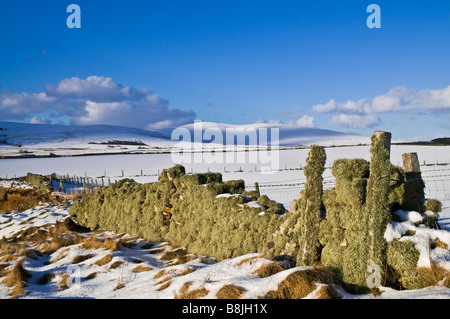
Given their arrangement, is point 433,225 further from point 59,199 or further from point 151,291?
point 59,199

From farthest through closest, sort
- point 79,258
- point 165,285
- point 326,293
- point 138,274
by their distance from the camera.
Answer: point 79,258 < point 138,274 < point 165,285 < point 326,293

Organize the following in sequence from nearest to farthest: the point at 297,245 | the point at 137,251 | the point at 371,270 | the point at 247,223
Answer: the point at 371,270, the point at 297,245, the point at 247,223, the point at 137,251

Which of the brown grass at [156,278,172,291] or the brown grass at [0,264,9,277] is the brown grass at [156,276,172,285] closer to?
the brown grass at [156,278,172,291]

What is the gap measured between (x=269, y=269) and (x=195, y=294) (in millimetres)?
1323

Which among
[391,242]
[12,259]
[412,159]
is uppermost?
[412,159]

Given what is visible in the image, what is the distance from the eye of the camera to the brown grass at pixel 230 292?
16.2 ft

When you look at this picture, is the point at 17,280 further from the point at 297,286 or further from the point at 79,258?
the point at 297,286

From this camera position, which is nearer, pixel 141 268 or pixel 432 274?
pixel 432 274

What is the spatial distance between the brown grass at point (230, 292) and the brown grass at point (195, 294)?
0.30 m

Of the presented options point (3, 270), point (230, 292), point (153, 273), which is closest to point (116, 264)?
point (153, 273)

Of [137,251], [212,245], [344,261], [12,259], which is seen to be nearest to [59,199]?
[12,259]

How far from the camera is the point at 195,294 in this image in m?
5.30

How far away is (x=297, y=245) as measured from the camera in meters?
6.73
